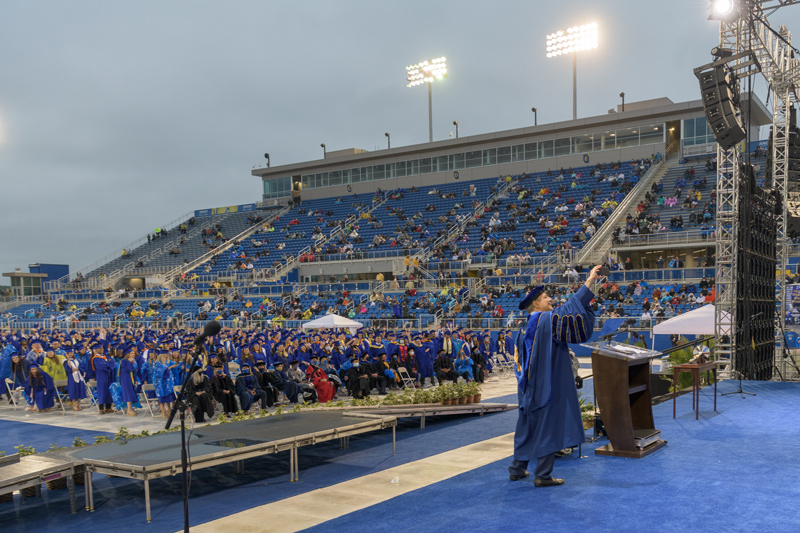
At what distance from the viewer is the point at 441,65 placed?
190ft

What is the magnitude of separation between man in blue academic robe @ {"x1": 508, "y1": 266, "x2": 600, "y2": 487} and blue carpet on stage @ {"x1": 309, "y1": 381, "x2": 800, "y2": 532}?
37cm

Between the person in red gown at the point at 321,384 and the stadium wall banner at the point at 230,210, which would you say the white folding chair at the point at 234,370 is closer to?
the person in red gown at the point at 321,384

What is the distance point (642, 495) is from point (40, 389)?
1353 centimetres

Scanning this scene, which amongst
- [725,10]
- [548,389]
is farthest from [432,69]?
[548,389]

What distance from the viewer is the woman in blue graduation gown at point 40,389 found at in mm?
14992

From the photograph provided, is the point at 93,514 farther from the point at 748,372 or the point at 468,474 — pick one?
the point at 748,372

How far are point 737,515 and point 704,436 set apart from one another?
329 centimetres

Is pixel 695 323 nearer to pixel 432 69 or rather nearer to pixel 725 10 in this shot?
pixel 725 10

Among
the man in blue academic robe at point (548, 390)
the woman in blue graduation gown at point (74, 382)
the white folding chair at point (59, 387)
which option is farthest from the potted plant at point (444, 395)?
the white folding chair at point (59, 387)

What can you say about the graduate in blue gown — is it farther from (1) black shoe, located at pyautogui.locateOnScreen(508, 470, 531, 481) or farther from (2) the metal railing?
(2) the metal railing

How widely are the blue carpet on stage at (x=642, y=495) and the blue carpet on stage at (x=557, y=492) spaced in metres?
0.01

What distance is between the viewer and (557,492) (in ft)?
20.8

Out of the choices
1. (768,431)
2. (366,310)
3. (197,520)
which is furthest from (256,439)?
(366,310)

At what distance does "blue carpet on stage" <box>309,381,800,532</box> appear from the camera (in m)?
5.37
